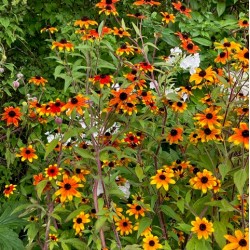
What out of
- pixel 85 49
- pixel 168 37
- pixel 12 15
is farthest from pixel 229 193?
pixel 12 15

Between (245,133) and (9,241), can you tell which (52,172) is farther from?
(245,133)

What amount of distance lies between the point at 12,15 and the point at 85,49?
3.67ft

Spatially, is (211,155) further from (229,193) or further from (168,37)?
(168,37)

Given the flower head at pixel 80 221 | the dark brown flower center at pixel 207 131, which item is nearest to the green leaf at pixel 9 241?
the flower head at pixel 80 221

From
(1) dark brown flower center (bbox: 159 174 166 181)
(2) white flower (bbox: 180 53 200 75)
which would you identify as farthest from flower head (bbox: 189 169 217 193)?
(2) white flower (bbox: 180 53 200 75)

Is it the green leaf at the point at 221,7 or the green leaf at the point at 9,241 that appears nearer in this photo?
the green leaf at the point at 9,241

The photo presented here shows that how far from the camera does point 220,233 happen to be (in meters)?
1.85

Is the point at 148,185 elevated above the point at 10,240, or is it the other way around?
the point at 148,185

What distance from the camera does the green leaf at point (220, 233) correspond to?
1.85 m

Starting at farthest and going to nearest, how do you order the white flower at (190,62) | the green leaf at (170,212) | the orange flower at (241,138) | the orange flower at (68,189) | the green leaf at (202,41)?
the green leaf at (202,41), the white flower at (190,62), the green leaf at (170,212), the orange flower at (68,189), the orange flower at (241,138)

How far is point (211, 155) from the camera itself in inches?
79.9

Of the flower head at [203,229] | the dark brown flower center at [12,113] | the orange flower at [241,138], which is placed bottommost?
the flower head at [203,229]

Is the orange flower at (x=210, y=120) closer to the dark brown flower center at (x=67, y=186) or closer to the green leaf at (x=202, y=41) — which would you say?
the dark brown flower center at (x=67, y=186)

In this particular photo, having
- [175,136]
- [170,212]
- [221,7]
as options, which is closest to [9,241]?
[170,212]
